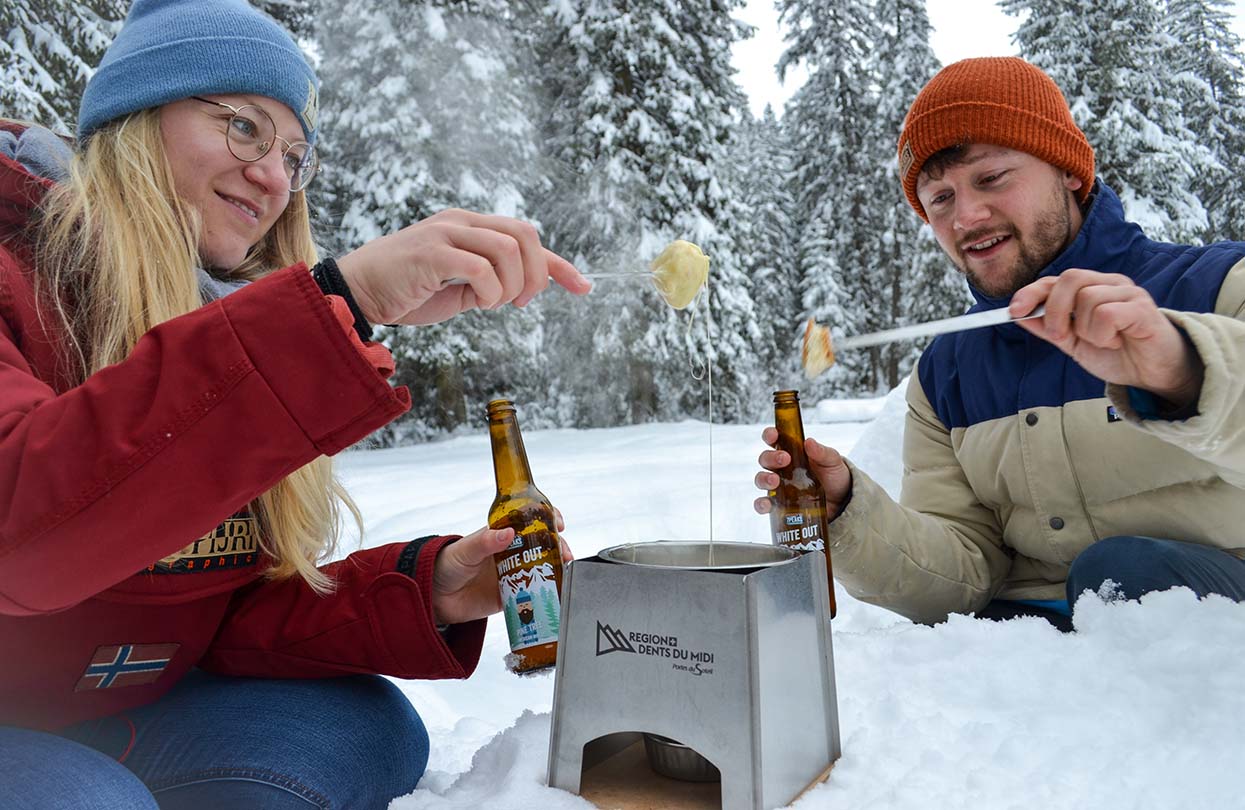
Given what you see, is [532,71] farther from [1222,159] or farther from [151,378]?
[1222,159]

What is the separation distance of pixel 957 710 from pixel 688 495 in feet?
12.6

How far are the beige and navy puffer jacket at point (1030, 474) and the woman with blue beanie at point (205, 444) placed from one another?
43.6 inches

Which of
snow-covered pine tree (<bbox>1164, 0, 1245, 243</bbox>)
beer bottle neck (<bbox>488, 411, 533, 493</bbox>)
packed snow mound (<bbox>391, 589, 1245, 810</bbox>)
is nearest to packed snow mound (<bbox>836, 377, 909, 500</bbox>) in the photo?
packed snow mound (<bbox>391, 589, 1245, 810</bbox>)

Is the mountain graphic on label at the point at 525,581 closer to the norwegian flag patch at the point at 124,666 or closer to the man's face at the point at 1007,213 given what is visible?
the norwegian flag patch at the point at 124,666

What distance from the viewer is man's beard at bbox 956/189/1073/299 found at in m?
2.15

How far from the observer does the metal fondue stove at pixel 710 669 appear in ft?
3.47

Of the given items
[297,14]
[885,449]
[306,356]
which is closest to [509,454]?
[306,356]

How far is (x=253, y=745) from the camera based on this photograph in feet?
4.69

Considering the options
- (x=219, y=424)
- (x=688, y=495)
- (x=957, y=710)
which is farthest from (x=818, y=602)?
(x=688, y=495)

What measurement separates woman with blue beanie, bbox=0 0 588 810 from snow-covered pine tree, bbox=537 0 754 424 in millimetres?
9535

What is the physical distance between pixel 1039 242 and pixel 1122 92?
16.0 metres

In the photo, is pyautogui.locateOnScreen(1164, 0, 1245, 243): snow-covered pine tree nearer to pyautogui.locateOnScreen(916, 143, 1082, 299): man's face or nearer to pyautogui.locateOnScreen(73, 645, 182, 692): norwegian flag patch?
pyautogui.locateOnScreen(916, 143, 1082, 299): man's face

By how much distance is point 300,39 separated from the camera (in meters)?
12.4

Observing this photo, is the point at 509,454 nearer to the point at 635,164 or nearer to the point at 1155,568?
the point at 1155,568
